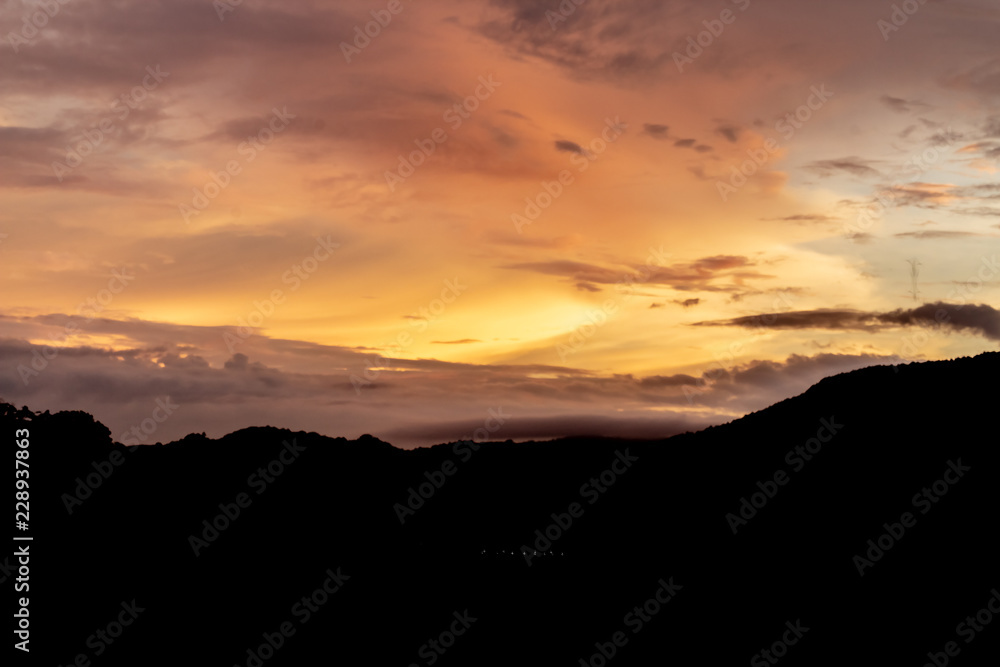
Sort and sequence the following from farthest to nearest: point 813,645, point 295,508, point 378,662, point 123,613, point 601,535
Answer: point 295,508, point 601,535, point 123,613, point 378,662, point 813,645

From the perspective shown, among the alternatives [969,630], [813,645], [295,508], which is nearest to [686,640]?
[813,645]

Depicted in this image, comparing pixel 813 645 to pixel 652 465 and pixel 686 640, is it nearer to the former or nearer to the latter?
pixel 686 640

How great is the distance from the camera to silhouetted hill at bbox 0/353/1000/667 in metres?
63.7

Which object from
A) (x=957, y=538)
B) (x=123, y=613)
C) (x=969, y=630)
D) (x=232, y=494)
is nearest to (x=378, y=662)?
(x=123, y=613)

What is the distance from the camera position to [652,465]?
348 ft

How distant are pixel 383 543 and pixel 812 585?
158 feet

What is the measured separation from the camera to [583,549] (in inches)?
3617

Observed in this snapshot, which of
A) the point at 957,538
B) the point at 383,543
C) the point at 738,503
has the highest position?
the point at 957,538

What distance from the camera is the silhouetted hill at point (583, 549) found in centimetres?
6369

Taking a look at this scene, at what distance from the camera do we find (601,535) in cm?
9519

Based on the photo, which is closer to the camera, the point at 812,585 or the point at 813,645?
the point at 813,645

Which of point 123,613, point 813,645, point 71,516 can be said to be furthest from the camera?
point 71,516

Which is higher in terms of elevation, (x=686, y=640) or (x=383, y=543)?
(x=686, y=640)

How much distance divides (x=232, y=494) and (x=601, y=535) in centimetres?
4940
